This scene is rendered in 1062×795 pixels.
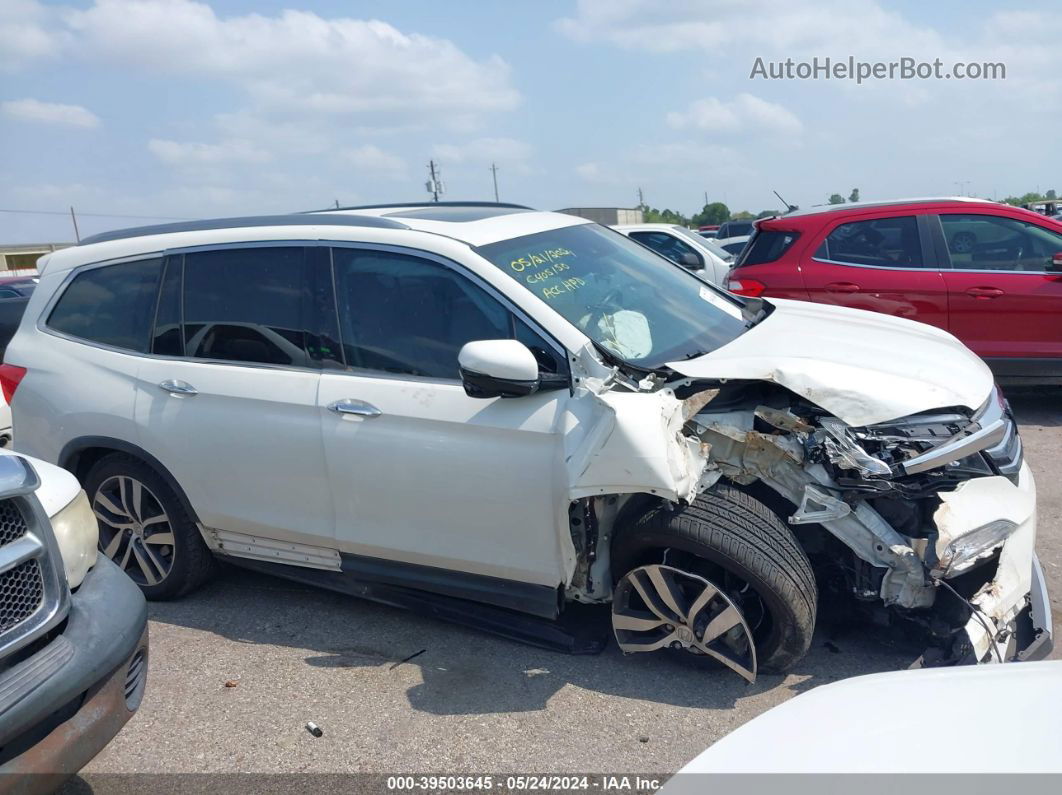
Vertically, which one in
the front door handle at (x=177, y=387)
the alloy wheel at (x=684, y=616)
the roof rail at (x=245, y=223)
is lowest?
the alloy wheel at (x=684, y=616)

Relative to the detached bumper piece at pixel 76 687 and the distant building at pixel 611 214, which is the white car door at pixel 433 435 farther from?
the distant building at pixel 611 214

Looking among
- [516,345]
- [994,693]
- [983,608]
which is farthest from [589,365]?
[994,693]

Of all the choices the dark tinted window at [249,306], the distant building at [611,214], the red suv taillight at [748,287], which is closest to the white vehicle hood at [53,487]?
the dark tinted window at [249,306]

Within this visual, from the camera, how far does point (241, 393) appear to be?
4.04 meters

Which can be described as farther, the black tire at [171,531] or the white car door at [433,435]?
the black tire at [171,531]

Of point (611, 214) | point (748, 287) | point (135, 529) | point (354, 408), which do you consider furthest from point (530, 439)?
point (611, 214)

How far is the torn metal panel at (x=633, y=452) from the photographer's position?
3.23m

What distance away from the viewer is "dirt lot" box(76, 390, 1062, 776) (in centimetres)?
325

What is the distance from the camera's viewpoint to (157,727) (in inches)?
139

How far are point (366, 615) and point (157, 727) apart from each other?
1.09 m

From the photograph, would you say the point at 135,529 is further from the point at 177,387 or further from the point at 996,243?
the point at 996,243

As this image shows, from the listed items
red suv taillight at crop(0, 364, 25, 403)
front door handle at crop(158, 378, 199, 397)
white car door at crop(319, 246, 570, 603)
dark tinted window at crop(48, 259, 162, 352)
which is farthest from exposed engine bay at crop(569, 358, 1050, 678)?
red suv taillight at crop(0, 364, 25, 403)

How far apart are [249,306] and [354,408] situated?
0.84 metres

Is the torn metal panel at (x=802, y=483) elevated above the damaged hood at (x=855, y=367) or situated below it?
below
